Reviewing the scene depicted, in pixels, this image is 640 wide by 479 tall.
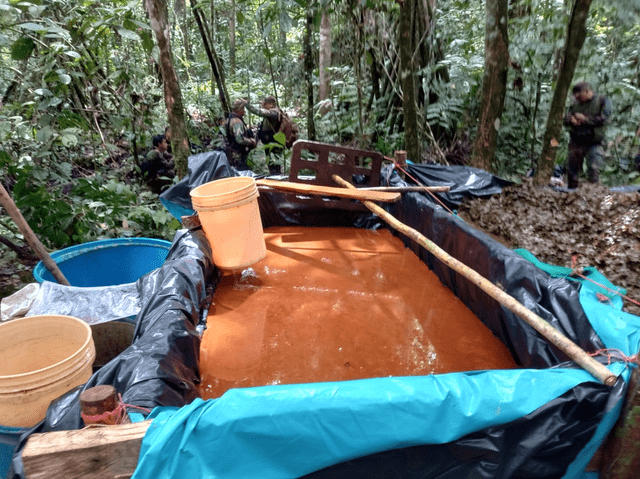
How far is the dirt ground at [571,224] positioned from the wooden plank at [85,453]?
2855 millimetres

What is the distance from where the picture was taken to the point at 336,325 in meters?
2.38

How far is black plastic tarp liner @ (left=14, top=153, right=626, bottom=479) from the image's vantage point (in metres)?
1.15

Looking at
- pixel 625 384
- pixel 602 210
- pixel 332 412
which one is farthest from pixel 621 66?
pixel 332 412

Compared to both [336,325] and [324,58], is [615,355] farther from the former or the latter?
[324,58]

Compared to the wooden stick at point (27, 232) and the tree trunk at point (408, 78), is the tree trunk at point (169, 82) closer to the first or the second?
the wooden stick at point (27, 232)

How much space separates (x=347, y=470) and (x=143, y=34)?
3814mm

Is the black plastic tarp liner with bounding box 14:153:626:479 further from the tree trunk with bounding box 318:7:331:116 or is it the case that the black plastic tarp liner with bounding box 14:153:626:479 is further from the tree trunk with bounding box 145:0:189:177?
the tree trunk with bounding box 318:7:331:116

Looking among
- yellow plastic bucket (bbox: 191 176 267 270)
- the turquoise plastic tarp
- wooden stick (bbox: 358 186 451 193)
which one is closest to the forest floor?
wooden stick (bbox: 358 186 451 193)

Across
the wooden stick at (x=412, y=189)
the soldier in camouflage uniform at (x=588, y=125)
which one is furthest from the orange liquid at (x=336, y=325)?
the soldier in camouflage uniform at (x=588, y=125)

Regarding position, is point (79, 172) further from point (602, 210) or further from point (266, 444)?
point (602, 210)

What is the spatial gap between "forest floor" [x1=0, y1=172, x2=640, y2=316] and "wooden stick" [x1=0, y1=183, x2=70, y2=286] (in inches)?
54.5

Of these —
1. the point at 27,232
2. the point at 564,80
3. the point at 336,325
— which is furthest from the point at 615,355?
the point at 564,80

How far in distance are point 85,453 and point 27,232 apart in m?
1.59

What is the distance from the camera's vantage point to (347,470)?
1146 millimetres
